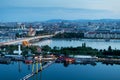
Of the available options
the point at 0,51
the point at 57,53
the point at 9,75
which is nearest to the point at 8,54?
the point at 0,51

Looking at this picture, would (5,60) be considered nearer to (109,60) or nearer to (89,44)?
(109,60)

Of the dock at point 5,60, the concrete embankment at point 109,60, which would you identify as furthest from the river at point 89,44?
the dock at point 5,60

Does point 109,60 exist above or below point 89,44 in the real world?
below

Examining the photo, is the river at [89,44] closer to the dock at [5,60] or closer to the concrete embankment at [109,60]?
the concrete embankment at [109,60]

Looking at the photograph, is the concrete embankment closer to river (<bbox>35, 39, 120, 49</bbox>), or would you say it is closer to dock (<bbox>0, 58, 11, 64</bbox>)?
dock (<bbox>0, 58, 11, 64</bbox>)

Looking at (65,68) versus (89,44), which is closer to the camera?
(65,68)

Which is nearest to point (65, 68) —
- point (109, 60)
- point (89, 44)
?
point (109, 60)

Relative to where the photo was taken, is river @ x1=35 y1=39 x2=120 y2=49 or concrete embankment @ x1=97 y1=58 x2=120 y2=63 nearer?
concrete embankment @ x1=97 y1=58 x2=120 y2=63

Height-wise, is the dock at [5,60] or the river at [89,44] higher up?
the river at [89,44]

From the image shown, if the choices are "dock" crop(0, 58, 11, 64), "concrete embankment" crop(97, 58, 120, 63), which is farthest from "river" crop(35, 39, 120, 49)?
"dock" crop(0, 58, 11, 64)

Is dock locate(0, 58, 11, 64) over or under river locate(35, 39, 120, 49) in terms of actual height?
under

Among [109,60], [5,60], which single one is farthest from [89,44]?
[5,60]
